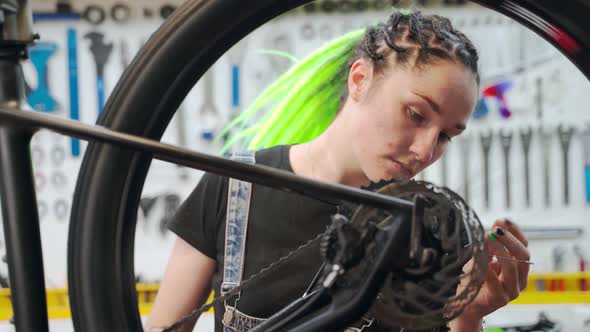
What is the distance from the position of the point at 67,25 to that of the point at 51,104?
148mm

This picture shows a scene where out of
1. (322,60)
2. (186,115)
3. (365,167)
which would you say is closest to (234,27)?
(365,167)

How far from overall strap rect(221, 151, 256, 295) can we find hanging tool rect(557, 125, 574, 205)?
3.13ft

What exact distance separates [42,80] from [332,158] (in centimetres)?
90

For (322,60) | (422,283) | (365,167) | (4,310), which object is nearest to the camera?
(422,283)

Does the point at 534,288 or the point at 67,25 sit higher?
the point at 67,25

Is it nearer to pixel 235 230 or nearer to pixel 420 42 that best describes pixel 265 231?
pixel 235 230

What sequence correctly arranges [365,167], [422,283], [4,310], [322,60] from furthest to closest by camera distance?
[4,310] < [322,60] < [365,167] < [422,283]

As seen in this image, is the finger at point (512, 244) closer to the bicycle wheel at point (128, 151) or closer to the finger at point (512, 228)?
the finger at point (512, 228)

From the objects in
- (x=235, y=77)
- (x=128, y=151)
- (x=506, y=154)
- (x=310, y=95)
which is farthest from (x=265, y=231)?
(x=506, y=154)

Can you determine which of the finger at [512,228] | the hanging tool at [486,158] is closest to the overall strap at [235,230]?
the finger at [512,228]

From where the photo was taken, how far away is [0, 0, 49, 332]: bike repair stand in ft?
1.14

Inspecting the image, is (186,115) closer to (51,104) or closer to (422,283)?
(51,104)

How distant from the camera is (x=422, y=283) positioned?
0.32m

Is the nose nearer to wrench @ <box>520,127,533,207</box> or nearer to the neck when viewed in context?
the neck
